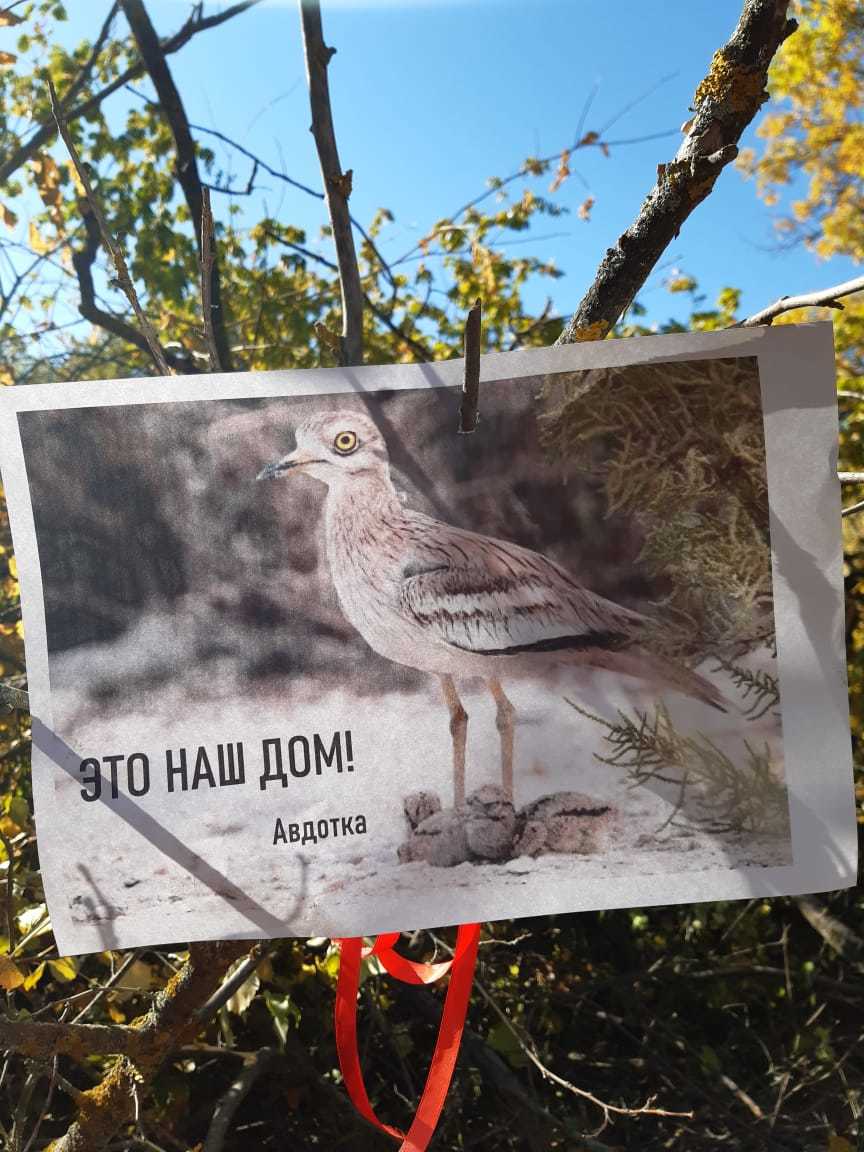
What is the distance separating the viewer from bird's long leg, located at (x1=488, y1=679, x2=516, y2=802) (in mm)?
687

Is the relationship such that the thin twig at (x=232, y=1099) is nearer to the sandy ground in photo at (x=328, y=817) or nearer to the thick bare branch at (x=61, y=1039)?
the thick bare branch at (x=61, y=1039)

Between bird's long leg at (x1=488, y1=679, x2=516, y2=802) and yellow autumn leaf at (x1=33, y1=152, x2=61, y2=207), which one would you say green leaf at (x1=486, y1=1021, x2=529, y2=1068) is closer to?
bird's long leg at (x1=488, y1=679, x2=516, y2=802)

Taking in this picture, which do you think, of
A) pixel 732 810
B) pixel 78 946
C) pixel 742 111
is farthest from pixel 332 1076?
pixel 742 111

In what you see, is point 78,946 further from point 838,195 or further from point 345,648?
point 838,195

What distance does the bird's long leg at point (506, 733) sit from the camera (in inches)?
27.0

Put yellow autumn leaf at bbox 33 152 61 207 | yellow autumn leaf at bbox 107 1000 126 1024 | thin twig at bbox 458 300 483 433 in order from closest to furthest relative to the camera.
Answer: thin twig at bbox 458 300 483 433, yellow autumn leaf at bbox 107 1000 126 1024, yellow autumn leaf at bbox 33 152 61 207

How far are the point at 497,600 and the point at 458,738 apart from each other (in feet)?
0.35

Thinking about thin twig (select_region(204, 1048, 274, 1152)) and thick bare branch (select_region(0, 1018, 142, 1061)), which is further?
thin twig (select_region(204, 1048, 274, 1152))

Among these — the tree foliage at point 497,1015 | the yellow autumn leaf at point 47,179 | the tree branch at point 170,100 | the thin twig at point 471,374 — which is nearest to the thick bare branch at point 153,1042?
the tree foliage at point 497,1015

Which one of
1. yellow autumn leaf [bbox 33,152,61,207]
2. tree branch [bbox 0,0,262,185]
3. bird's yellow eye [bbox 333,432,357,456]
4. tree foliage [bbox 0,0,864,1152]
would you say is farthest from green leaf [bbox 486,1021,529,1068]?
yellow autumn leaf [bbox 33,152,61,207]

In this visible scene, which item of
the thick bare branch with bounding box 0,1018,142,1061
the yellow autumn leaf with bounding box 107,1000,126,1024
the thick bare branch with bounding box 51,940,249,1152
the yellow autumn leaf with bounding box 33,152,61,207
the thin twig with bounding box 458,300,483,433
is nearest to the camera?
the thin twig with bounding box 458,300,483,433

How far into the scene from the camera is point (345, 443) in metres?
0.69

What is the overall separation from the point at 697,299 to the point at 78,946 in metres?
→ 2.45

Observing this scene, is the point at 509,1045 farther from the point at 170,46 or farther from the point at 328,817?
the point at 170,46
